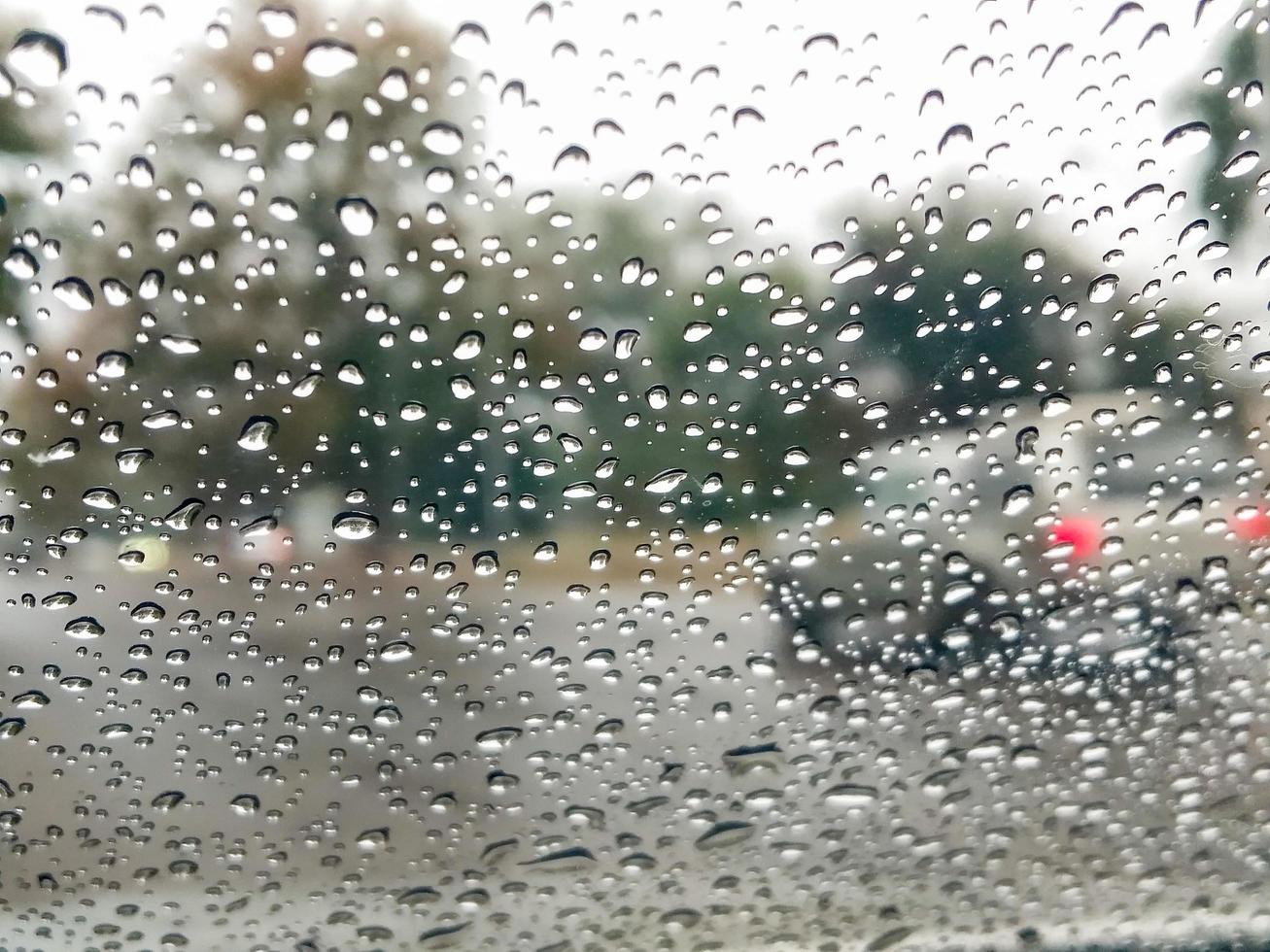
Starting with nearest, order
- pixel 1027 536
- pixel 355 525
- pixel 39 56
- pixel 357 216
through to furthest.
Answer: pixel 39 56 → pixel 357 216 → pixel 355 525 → pixel 1027 536

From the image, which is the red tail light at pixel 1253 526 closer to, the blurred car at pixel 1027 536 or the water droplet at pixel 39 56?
the blurred car at pixel 1027 536

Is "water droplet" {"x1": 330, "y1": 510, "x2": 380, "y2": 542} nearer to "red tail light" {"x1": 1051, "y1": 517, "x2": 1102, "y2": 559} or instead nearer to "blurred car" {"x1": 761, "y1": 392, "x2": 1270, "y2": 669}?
"blurred car" {"x1": 761, "y1": 392, "x2": 1270, "y2": 669}

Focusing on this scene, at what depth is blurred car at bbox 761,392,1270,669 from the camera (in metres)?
1.49

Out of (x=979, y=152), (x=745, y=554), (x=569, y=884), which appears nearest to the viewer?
(x=979, y=152)

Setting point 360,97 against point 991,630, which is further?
point 991,630

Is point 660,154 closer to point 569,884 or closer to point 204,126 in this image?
point 204,126

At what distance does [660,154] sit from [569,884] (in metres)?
1.28

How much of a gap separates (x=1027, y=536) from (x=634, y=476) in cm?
71

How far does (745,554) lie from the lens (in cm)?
149

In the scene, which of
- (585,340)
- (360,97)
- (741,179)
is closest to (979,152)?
(741,179)

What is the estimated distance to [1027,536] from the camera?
1.53 metres

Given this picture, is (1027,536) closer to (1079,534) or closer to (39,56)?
(1079,534)

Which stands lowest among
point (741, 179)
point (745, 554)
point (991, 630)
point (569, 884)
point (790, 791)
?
point (569, 884)

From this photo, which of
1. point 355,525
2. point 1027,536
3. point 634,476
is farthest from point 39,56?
point 1027,536
